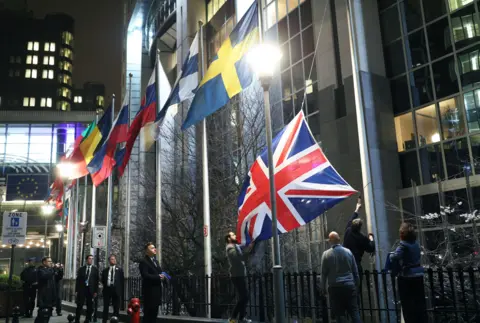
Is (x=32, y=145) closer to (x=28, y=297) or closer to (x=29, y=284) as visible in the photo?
(x=28, y=297)

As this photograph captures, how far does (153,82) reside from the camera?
16.7m

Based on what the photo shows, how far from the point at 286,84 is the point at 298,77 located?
0.88 meters

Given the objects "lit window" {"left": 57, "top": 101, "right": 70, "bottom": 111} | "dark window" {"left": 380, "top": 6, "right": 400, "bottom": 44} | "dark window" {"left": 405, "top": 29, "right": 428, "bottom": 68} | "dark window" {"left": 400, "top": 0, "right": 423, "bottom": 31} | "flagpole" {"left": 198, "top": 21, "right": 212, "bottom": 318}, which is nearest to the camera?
"flagpole" {"left": 198, "top": 21, "right": 212, "bottom": 318}

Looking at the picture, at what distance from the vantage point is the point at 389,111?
1827cm

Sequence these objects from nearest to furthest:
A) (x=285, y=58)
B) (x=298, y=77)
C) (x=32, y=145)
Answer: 1. (x=298, y=77)
2. (x=285, y=58)
3. (x=32, y=145)

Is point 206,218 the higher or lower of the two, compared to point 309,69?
lower

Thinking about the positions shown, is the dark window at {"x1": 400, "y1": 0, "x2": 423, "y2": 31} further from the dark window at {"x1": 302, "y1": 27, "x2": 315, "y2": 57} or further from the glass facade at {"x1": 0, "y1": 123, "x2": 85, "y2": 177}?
the glass facade at {"x1": 0, "y1": 123, "x2": 85, "y2": 177}

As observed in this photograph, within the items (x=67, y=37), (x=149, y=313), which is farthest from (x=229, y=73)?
(x=67, y=37)

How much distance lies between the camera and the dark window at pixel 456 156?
52.6 feet

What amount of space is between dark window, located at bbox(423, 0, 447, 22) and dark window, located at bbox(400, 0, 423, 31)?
25 centimetres

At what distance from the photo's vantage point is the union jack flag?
944 centimetres

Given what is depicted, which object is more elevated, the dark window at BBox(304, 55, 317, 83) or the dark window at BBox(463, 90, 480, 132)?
the dark window at BBox(304, 55, 317, 83)

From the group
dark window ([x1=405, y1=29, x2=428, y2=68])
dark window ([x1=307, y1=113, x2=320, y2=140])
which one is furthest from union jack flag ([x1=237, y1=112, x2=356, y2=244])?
dark window ([x1=307, y1=113, x2=320, y2=140])

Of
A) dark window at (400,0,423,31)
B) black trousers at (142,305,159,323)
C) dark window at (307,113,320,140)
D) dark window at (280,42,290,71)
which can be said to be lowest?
black trousers at (142,305,159,323)
